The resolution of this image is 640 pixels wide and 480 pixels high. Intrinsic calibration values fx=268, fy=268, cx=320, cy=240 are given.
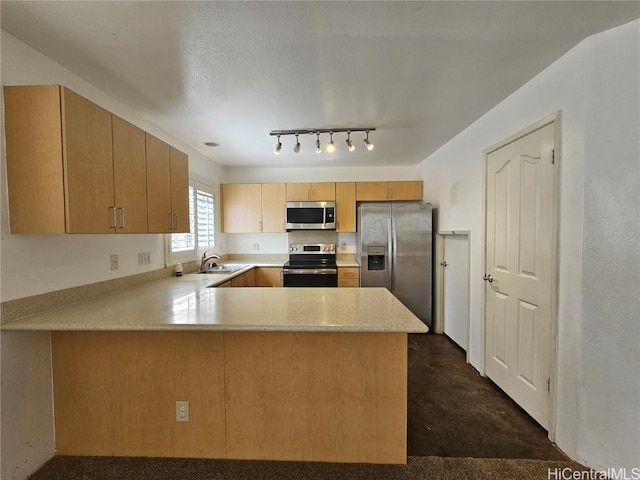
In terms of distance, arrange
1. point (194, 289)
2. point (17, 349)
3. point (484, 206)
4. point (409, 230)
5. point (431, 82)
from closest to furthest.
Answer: point (17, 349)
point (431, 82)
point (194, 289)
point (484, 206)
point (409, 230)

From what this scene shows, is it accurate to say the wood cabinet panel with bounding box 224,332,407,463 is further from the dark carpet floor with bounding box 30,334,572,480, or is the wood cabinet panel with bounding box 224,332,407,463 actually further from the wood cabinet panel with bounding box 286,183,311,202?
the wood cabinet panel with bounding box 286,183,311,202

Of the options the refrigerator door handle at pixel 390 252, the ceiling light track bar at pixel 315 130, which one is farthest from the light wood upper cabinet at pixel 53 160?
the refrigerator door handle at pixel 390 252

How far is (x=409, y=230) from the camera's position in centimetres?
366

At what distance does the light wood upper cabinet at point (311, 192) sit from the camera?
4113mm

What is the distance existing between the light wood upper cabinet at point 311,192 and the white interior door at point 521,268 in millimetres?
2173

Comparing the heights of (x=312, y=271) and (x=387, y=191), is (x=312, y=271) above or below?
below

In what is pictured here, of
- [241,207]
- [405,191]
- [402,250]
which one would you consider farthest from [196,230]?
[405,191]

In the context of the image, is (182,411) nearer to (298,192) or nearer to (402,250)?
(402,250)

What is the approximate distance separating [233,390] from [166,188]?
1631 mm

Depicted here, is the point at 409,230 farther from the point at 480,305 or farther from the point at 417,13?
the point at 417,13

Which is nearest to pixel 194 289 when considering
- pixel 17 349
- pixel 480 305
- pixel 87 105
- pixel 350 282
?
pixel 17 349

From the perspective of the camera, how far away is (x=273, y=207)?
4.15 metres

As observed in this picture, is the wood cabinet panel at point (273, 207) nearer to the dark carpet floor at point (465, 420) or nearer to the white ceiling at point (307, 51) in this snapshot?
the white ceiling at point (307, 51)

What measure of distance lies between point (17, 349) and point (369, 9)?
2.52 metres
